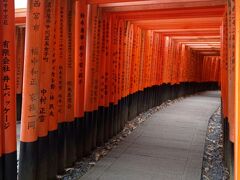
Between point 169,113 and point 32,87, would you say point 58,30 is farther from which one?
point 169,113

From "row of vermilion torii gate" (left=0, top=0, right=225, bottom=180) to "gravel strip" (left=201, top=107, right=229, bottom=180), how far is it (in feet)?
7.71

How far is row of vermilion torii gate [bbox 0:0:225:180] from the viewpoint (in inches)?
137

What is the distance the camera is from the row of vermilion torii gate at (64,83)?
3.48 metres

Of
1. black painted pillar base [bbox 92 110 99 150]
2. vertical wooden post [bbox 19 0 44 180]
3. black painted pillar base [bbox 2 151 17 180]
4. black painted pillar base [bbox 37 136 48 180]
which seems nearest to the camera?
black painted pillar base [bbox 2 151 17 180]

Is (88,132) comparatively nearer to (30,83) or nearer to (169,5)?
(30,83)

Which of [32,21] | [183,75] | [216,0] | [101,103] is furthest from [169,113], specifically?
[32,21]

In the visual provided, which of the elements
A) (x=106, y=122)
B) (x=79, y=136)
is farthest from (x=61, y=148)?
(x=106, y=122)

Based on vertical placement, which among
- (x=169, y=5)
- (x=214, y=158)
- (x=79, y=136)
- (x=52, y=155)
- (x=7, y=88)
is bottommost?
(x=214, y=158)

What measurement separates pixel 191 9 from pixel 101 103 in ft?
9.82

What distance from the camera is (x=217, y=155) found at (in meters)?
6.23

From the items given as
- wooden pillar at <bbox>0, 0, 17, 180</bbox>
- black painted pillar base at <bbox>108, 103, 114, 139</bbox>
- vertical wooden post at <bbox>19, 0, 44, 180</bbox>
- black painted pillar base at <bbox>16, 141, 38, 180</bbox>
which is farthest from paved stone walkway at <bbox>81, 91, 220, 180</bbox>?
wooden pillar at <bbox>0, 0, 17, 180</bbox>

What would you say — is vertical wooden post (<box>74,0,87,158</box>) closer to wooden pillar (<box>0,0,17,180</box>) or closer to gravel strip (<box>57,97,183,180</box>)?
gravel strip (<box>57,97,183,180</box>)

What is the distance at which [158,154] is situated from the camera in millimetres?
6062

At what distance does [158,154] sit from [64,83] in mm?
2535
